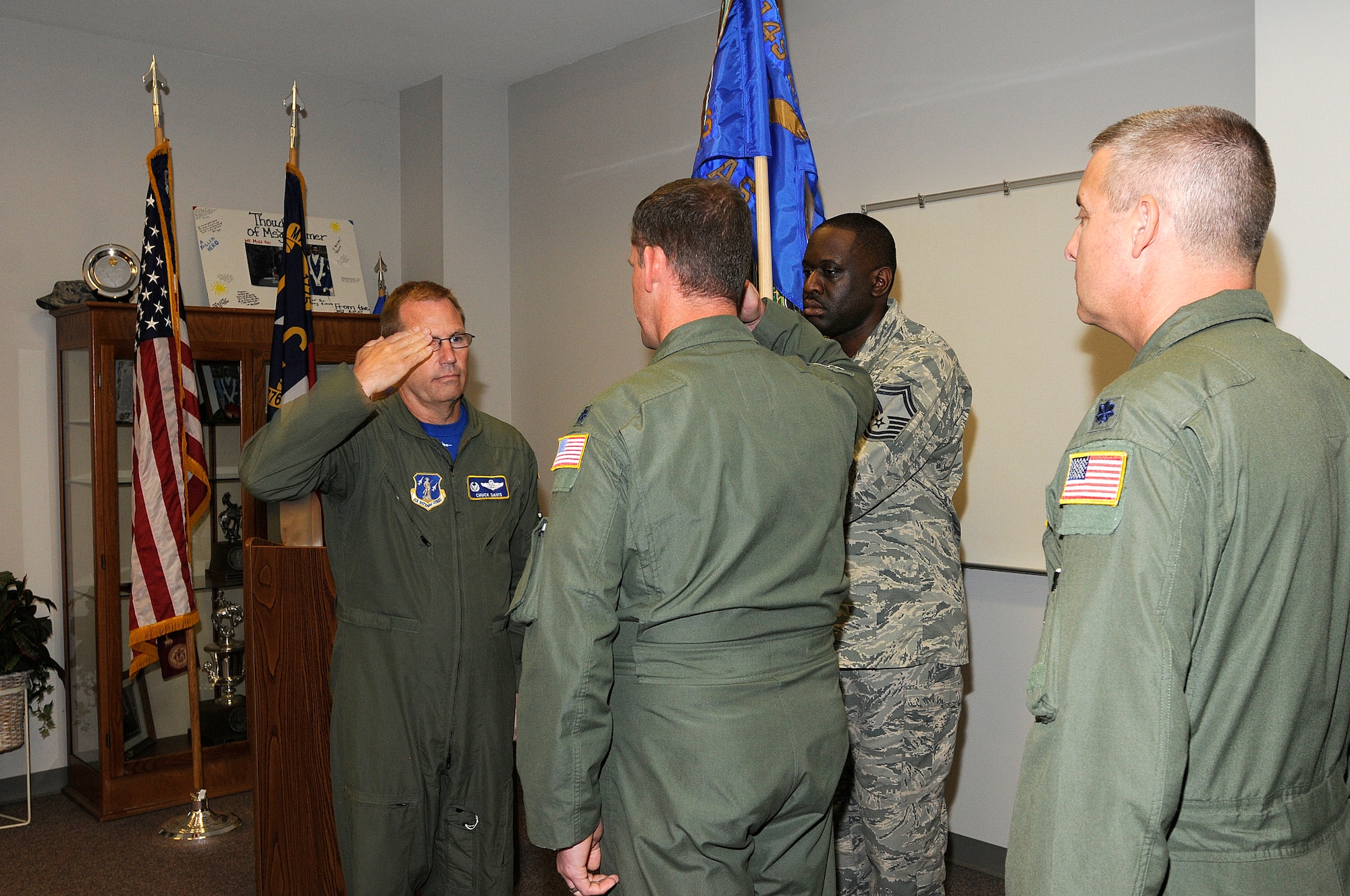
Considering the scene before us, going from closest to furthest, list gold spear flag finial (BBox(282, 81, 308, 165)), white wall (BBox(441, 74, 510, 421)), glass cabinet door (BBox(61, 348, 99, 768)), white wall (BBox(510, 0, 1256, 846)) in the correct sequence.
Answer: white wall (BBox(510, 0, 1256, 846)) < gold spear flag finial (BBox(282, 81, 308, 165)) < glass cabinet door (BBox(61, 348, 99, 768)) < white wall (BBox(441, 74, 510, 421))

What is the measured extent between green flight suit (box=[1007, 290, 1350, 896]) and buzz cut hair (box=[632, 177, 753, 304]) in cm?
69

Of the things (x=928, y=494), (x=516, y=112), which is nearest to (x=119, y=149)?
(x=516, y=112)

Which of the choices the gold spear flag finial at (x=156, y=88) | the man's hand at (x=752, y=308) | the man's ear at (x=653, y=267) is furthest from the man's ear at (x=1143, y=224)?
the gold spear flag finial at (x=156, y=88)

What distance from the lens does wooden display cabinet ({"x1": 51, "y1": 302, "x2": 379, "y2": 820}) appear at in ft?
12.8

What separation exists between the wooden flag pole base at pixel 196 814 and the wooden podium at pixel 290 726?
1268mm

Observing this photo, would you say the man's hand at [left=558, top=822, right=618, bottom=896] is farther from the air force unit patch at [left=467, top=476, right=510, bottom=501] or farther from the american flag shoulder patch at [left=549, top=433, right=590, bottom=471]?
the air force unit patch at [left=467, top=476, right=510, bottom=501]

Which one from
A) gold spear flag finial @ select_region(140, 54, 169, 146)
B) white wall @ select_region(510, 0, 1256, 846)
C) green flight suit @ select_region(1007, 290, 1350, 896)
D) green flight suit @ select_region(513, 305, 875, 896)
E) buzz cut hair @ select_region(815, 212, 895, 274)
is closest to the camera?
green flight suit @ select_region(1007, 290, 1350, 896)

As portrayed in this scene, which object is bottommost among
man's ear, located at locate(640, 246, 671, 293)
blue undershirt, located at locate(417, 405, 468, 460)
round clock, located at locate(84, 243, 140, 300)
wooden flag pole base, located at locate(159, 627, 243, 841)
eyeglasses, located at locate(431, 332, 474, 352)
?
wooden flag pole base, located at locate(159, 627, 243, 841)

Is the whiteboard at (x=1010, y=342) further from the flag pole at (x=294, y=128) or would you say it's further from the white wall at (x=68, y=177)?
the white wall at (x=68, y=177)

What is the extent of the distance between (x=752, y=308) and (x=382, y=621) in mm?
1131

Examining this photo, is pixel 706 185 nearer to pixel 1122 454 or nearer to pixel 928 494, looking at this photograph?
pixel 1122 454

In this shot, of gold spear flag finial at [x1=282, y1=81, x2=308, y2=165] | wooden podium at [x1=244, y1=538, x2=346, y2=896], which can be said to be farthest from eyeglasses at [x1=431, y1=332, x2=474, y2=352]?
gold spear flag finial at [x1=282, y1=81, x2=308, y2=165]

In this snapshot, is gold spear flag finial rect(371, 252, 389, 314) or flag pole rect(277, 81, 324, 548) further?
gold spear flag finial rect(371, 252, 389, 314)

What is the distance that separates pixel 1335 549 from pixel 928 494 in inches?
50.5
